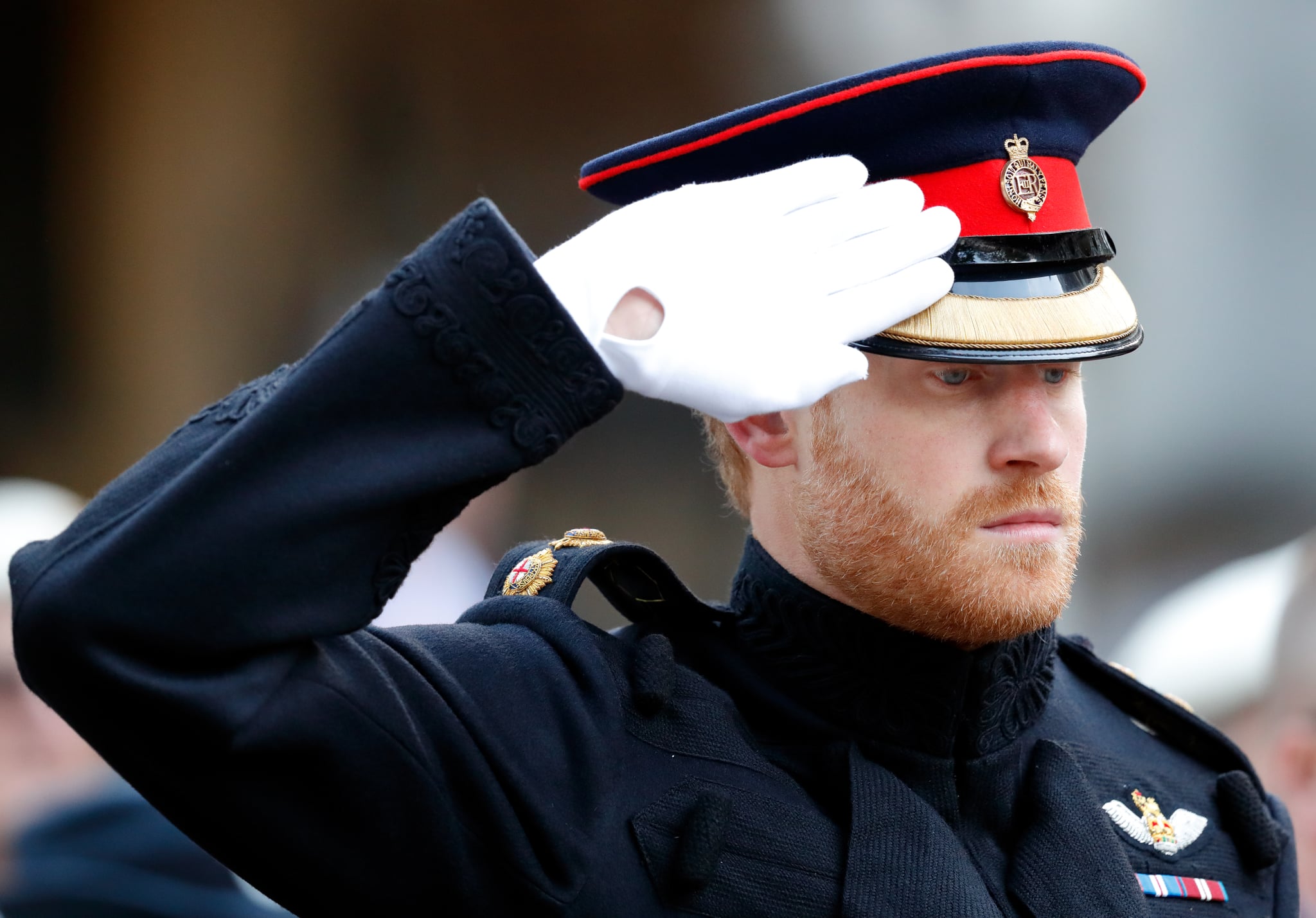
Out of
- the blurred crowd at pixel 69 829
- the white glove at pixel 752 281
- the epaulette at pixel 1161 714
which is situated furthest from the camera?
the blurred crowd at pixel 69 829

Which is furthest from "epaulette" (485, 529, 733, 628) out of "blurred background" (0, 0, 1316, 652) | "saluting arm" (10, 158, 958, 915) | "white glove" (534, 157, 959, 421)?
"blurred background" (0, 0, 1316, 652)

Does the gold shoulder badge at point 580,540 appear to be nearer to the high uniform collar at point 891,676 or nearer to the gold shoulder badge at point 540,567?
the gold shoulder badge at point 540,567

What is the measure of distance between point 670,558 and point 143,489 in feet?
11.4

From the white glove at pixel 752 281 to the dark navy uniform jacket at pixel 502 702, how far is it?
0.30 ft

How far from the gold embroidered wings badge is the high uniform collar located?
205 mm

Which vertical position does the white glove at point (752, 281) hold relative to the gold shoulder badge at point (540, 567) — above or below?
above

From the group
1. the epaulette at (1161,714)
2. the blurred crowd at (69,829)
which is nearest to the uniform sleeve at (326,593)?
the epaulette at (1161,714)

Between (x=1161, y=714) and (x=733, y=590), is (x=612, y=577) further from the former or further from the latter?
(x=1161, y=714)

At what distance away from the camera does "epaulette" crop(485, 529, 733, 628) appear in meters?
1.84

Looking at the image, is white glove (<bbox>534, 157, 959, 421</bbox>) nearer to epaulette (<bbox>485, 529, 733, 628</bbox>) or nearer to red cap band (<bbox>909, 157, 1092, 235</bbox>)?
red cap band (<bbox>909, 157, 1092, 235</bbox>)

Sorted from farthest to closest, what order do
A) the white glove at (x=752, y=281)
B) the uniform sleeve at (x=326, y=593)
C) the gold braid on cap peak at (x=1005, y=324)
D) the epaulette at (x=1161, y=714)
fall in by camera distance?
the epaulette at (x=1161, y=714) < the gold braid on cap peak at (x=1005, y=324) < the white glove at (x=752, y=281) < the uniform sleeve at (x=326, y=593)

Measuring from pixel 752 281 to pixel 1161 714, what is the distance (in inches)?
46.7

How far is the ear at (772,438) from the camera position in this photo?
6.31 ft

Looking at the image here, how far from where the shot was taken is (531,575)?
188cm
